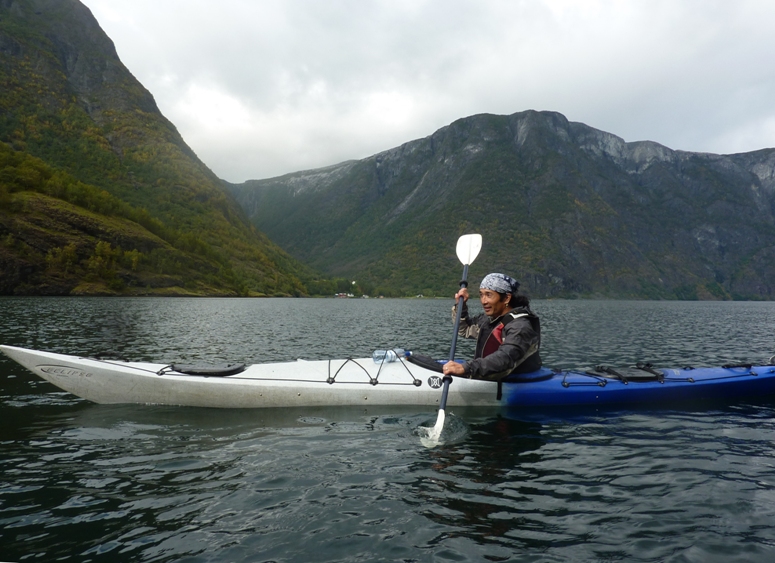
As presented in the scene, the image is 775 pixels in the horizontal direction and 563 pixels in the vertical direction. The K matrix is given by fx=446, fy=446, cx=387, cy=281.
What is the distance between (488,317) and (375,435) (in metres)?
3.25

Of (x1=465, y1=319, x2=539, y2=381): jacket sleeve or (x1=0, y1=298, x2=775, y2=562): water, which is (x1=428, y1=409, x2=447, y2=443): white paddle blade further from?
(x1=465, y1=319, x2=539, y2=381): jacket sleeve

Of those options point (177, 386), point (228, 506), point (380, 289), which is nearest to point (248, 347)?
point (177, 386)

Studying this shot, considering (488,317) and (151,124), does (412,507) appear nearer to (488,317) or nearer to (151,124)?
Answer: (488,317)

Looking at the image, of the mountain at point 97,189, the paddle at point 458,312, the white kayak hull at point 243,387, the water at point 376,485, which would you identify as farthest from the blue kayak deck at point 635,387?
the mountain at point 97,189

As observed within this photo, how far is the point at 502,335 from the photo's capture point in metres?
8.49

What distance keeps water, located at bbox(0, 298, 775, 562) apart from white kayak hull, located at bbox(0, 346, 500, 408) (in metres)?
0.24

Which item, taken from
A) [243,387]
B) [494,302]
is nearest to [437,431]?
[494,302]

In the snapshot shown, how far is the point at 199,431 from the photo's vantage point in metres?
7.51

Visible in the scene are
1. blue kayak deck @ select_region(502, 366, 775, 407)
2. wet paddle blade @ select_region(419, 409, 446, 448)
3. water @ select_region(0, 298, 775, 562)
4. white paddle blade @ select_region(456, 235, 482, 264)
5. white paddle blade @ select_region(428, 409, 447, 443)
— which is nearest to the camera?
water @ select_region(0, 298, 775, 562)

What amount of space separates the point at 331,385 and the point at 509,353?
3443mm

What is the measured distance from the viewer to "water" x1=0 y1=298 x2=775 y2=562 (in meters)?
4.18

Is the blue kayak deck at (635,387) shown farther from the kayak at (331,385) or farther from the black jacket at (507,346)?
the black jacket at (507,346)

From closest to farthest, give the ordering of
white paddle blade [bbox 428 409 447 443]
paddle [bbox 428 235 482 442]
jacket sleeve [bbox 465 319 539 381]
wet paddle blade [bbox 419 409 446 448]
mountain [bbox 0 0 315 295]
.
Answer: wet paddle blade [bbox 419 409 446 448] < white paddle blade [bbox 428 409 447 443] < paddle [bbox 428 235 482 442] < jacket sleeve [bbox 465 319 539 381] < mountain [bbox 0 0 315 295]

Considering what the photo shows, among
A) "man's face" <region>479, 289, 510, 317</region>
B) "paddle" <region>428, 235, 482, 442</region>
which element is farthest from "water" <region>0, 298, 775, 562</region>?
"man's face" <region>479, 289, 510, 317</region>
